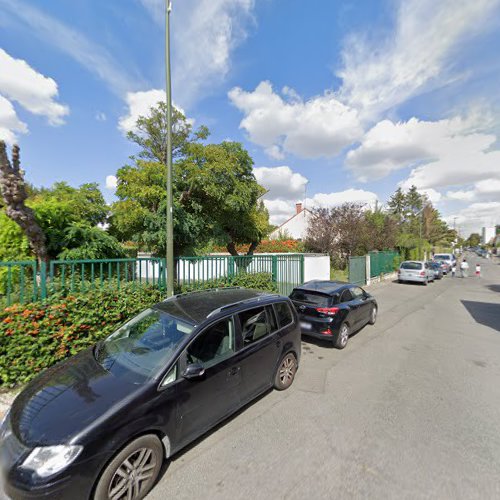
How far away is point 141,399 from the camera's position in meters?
2.15

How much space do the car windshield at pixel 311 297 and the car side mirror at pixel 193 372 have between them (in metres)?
3.64

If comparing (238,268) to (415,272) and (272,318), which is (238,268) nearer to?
(272,318)

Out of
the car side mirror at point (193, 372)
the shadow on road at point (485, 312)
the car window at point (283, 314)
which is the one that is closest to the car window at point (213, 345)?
the car side mirror at point (193, 372)

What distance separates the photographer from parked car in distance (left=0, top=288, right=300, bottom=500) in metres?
1.81

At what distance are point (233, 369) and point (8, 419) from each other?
6.60 feet

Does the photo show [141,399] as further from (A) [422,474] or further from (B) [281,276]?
(B) [281,276]

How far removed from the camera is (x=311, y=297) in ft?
18.8

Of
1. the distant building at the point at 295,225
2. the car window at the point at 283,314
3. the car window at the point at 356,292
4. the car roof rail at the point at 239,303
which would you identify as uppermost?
the distant building at the point at 295,225

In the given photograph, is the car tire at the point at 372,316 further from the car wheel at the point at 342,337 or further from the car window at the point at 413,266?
the car window at the point at 413,266

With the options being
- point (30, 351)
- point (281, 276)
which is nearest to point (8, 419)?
point (30, 351)

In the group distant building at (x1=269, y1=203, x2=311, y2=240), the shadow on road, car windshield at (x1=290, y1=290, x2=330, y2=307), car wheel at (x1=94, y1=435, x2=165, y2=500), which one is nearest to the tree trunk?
car wheel at (x1=94, y1=435, x2=165, y2=500)

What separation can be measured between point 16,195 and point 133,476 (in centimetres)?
447

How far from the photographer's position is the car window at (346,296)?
5859 millimetres

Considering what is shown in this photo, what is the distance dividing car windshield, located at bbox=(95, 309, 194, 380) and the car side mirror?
225 mm
